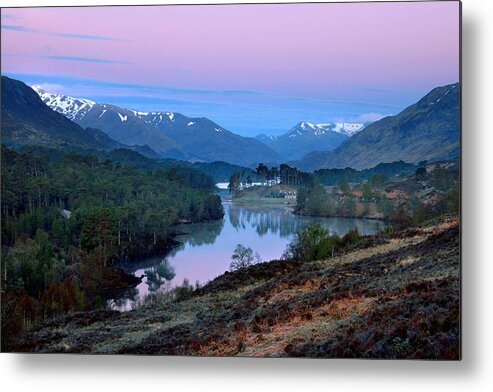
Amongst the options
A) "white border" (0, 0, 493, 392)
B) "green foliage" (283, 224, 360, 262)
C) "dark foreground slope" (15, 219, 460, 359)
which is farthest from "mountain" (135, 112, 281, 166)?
"white border" (0, 0, 493, 392)

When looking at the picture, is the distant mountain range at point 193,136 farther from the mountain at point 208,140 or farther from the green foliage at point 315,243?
the green foliage at point 315,243

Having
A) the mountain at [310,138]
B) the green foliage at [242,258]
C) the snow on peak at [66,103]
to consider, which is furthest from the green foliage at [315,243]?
the snow on peak at [66,103]

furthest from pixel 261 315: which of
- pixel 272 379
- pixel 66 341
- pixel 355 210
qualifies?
pixel 66 341

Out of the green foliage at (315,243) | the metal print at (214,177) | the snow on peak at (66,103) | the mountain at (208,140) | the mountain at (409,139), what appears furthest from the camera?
the mountain at (208,140)

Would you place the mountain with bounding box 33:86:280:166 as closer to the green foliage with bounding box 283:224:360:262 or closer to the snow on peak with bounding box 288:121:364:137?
the snow on peak with bounding box 288:121:364:137

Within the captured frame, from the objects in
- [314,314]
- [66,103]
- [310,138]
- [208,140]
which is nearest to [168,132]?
[208,140]
